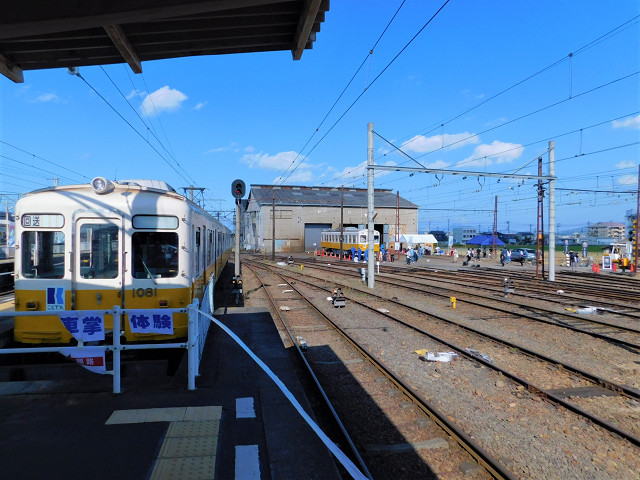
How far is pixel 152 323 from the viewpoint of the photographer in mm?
5453

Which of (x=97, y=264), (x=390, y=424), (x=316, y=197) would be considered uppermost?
(x=316, y=197)

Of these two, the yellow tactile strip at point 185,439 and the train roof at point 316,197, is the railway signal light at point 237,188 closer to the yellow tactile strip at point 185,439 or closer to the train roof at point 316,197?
the yellow tactile strip at point 185,439

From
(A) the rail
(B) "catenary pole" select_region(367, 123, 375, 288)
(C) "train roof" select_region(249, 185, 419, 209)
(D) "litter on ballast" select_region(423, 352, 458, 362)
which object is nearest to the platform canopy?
(A) the rail

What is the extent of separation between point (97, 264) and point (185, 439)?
11.1 feet

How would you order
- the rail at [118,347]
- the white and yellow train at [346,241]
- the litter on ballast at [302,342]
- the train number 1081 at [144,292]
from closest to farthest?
the rail at [118,347]
the train number 1081 at [144,292]
the litter on ballast at [302,342]
the white and yellow train at [346,241]

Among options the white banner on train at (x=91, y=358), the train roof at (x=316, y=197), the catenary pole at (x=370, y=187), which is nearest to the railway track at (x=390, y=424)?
the white banner on train at (x=91, y=358)

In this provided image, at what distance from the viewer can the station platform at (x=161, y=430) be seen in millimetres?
3344

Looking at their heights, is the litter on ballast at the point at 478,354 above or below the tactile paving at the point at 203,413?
below

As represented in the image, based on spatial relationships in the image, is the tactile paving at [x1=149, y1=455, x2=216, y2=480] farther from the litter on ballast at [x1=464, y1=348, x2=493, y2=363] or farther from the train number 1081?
the litter on ballast at [x1=464, y1=348, x2=493, y2=363]

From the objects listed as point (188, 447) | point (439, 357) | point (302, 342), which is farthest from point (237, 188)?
point (188, 447)

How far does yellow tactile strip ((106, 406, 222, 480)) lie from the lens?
3260 mm

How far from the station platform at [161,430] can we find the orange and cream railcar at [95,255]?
0.97 meters

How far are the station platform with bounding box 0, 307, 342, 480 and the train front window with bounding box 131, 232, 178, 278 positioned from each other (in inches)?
55.4

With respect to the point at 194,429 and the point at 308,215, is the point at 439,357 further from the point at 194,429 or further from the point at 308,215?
the point at 308,215
